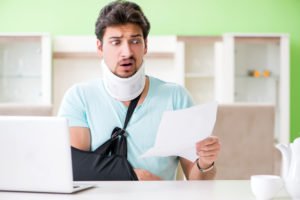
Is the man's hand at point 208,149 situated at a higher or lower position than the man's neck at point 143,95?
lower

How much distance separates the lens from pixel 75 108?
2180mm

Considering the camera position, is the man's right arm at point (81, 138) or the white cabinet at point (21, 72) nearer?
the man's right arm at point (81, 138)

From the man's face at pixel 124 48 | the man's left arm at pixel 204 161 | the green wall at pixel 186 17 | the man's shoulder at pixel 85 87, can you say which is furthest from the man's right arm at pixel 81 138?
the green wall at pixel 186 17

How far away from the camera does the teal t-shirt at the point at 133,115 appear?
2.14 m

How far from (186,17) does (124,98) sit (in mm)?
3694

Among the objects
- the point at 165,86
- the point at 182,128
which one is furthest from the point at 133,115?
the point at 182,128

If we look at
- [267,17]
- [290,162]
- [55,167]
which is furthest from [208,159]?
[267,17]

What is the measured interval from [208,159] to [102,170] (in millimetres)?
375

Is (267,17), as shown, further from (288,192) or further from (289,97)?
(288,192)

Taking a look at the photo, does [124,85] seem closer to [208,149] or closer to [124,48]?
[124,48]

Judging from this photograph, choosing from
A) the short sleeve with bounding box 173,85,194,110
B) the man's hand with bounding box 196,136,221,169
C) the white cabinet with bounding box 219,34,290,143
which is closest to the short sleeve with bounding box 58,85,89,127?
the short sleeve with bounding box 173,85,194,110

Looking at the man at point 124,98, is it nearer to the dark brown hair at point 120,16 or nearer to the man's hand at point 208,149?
the dark brown hair at point 120,16

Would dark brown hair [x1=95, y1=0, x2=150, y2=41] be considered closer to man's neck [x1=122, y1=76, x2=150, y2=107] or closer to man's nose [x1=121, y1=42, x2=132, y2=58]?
man's nose [x1=121, y1=42, x2=132, y2=58]

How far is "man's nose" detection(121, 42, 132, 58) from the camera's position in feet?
7.09
